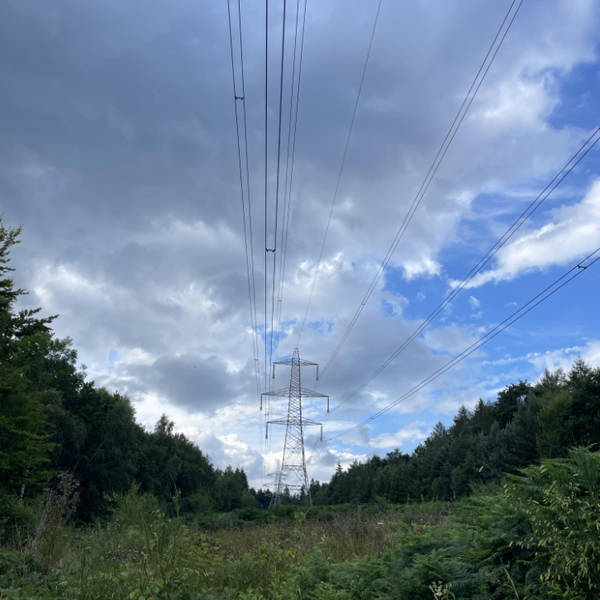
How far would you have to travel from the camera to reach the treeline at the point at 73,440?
21016 millimetres

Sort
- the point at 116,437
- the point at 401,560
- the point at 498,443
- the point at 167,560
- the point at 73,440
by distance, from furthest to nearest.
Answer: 1. the point at 116,437
2. the point at 498,443
3. the point at 73,440
4. the point at 167,560
5. the point at 401,560

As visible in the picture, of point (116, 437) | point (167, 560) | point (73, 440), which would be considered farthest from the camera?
point (116, 437)

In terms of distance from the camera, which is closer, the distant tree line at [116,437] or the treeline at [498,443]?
the distant tree line at [116,437]

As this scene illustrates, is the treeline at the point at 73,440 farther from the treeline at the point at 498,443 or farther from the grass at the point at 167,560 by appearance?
the treeline at the point at 498,443

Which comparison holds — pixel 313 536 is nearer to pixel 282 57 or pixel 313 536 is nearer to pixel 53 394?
pixel 282 57

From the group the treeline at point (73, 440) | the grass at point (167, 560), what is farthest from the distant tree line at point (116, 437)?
the grass at point (167, 560)

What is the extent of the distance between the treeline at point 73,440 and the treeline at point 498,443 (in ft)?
46.3

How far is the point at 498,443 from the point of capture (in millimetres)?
50344

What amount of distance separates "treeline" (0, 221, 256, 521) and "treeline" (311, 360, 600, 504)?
14101mm

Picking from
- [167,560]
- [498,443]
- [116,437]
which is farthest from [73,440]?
[167,560]

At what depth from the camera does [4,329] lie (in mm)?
22266

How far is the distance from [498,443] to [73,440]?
119ft

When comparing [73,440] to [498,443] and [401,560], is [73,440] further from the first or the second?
[401,560]

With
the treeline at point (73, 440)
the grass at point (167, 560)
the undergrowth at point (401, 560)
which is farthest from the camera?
the treeline at point (73, 440)
